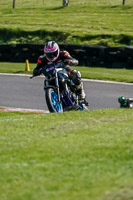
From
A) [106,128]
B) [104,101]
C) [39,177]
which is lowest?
[104,101]

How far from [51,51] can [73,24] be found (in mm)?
21971

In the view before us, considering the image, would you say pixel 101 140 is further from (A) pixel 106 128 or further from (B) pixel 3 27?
(B) pixel 3 27

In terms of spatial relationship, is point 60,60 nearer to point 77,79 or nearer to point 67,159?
point 77,79

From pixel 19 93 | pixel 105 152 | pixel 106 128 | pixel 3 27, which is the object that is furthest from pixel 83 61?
pixel 105 152

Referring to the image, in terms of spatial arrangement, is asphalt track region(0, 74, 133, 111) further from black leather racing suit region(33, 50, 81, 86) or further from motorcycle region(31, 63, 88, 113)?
motorcycle region(31, 63, 88, 113)

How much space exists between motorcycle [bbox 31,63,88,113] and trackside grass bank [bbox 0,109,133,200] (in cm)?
179

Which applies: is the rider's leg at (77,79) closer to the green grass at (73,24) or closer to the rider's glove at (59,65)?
the rider's glove at (59,65)

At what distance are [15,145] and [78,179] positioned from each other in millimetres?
1777

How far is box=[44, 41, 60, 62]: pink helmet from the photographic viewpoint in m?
10.6

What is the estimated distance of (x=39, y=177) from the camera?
16.3ft

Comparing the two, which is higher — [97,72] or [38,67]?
[38,67]

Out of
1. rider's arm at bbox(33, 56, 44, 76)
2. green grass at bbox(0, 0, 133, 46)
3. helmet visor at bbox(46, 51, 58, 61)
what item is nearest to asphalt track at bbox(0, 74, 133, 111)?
rider's arm at bbox(33, 56, 44, 76)

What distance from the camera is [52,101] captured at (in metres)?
10.2

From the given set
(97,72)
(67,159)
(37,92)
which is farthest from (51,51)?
(97,72)
